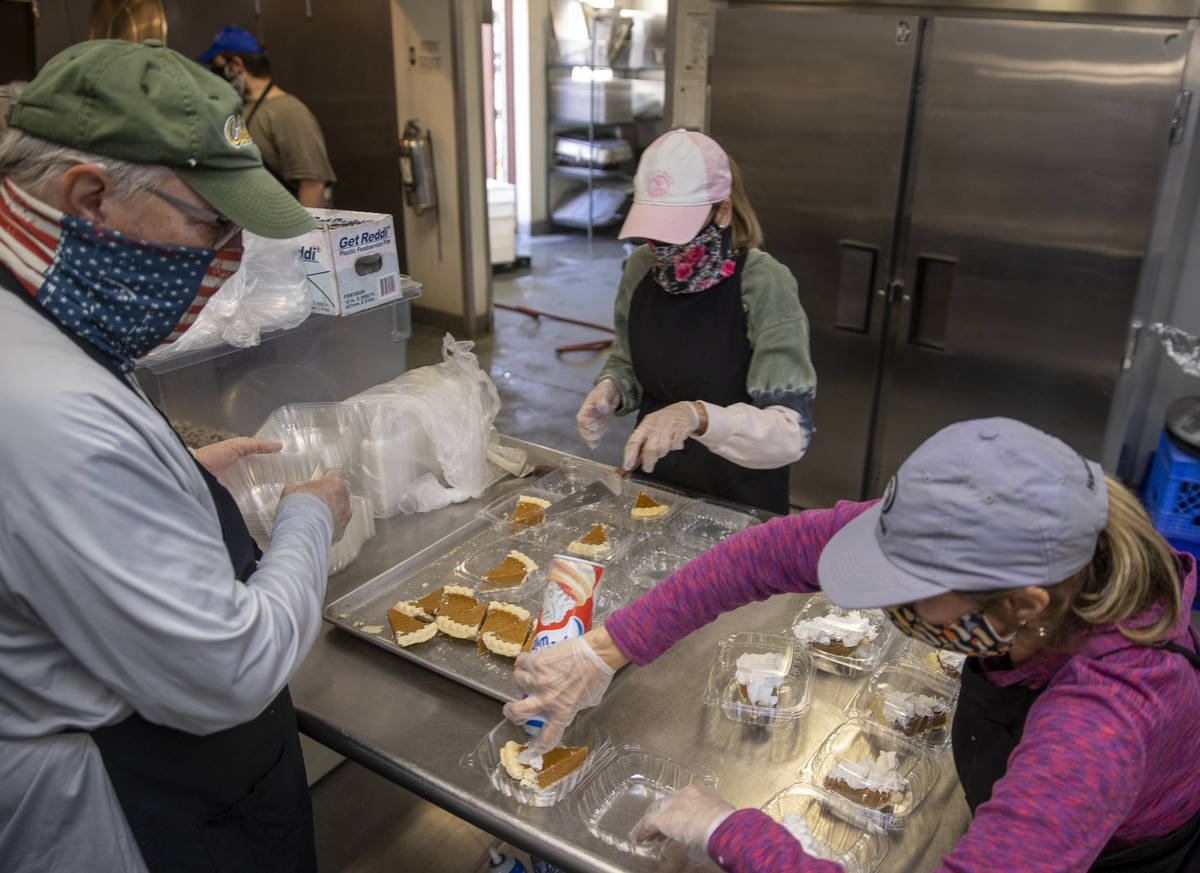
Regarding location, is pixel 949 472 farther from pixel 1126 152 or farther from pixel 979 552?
pixel 1126 152

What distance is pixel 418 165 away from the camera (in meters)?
6.69

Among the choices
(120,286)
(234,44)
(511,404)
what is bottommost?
(511,404)

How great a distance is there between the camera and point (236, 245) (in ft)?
4.42

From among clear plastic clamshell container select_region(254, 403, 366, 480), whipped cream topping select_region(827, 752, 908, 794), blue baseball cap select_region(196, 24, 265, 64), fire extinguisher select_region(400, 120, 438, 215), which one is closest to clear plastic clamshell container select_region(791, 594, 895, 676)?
whipped cream topping select_region(827, 752, 908, 794)

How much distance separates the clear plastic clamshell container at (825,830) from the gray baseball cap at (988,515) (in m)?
0.44

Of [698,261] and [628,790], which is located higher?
[698,261]

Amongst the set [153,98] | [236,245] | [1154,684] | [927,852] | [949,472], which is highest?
[153,98]

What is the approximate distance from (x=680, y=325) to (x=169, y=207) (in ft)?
4.87

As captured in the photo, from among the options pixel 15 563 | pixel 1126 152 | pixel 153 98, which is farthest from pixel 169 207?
pixel 1126 152

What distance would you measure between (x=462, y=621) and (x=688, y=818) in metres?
0.72

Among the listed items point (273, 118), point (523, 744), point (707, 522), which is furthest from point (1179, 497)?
point (273, 118)

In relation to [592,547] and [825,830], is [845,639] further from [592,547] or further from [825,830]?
[592,547]

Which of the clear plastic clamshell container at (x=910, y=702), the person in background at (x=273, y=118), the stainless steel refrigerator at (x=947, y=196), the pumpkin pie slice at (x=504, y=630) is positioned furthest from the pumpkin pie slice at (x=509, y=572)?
the person in background at (x=273, y=118)

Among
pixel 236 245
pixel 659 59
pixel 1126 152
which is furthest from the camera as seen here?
pixel 659 59
